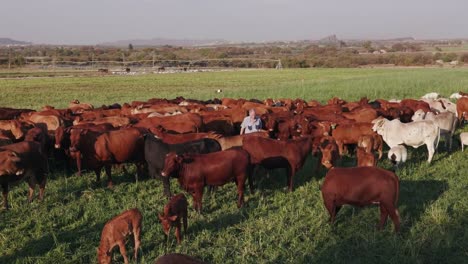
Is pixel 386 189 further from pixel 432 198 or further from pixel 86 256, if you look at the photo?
pixel 86 256

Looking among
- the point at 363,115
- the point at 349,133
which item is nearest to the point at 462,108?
the point at 363,115

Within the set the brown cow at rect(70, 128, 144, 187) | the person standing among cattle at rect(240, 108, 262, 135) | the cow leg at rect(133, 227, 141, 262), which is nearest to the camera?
the cow leg at rect(133, 227, 141, 262)

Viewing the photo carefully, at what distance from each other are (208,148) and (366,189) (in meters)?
3.52

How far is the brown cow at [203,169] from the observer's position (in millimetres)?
7719

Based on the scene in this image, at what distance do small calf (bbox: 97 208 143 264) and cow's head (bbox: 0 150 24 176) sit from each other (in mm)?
2979

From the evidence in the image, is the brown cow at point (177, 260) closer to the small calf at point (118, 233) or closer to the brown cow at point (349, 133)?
the small calf at point (118, 233)

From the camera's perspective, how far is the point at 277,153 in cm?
930

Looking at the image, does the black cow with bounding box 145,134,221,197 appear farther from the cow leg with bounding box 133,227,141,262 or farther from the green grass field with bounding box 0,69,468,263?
the cow leg with bounding box 133,227,141,262

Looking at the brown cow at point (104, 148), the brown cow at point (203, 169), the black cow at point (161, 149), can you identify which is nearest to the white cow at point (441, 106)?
the black cow at point (161, 149)

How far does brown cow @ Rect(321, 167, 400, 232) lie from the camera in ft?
22.4

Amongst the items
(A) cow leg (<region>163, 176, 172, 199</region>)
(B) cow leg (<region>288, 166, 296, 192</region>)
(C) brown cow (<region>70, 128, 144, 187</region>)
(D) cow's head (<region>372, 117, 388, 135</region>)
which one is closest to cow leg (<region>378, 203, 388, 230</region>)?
(B) cow leg (<region>288, 166, 296, 192</region>)

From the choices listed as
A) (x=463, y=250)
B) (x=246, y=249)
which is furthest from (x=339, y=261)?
(x=463, y=250)

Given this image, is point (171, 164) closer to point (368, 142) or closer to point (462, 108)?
point (368, 142)

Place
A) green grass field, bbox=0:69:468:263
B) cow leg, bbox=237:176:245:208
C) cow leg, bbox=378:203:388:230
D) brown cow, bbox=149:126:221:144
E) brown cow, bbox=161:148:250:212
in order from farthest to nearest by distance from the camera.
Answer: brown cow, bbox=149:126:221:144, cow leg, bbox=237:176:245:208, brown cow, bbox=161:148:250:212, cow leg, bbox=378:203:388:230, green grass field, bbox=0:69:468:263
